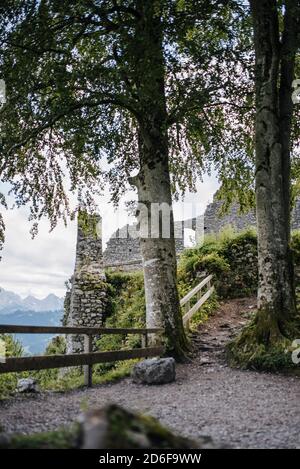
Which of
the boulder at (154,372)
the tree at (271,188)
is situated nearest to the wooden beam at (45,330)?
the boulder at (154,372)

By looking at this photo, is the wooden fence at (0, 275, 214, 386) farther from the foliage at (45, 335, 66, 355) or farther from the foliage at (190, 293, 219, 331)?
the foliage at (45, 335, 66, 355)

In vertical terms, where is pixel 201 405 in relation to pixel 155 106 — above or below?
below

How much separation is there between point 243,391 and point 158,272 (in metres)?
3.82

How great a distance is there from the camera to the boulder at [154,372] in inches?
337

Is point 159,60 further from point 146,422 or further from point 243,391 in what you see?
point 146,422

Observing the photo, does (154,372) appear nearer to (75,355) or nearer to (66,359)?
(75,355)

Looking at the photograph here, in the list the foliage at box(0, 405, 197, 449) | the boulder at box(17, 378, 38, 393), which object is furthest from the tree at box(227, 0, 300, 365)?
the foliage at box(0, 405, 197, 449)

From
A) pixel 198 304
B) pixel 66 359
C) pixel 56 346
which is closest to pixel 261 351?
pixel 66 359

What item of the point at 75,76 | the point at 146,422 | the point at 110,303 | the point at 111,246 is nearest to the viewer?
the point at 146,422

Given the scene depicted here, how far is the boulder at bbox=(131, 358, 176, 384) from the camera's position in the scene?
8.56 m

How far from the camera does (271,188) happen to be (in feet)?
35.3

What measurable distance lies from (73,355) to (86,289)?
12358 millimetres

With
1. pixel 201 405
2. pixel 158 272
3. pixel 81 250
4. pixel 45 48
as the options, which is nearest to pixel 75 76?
pixel 45 48

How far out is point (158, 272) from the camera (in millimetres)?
10805
